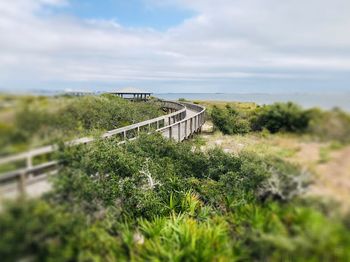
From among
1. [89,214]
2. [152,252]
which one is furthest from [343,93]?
[89,214]

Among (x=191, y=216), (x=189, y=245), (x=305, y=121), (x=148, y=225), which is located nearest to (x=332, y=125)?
(x=305, y=121)

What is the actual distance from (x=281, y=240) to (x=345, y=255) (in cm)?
71

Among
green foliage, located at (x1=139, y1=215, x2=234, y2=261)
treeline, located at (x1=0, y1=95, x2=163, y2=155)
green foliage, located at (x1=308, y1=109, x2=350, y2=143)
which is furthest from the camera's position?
green foliage, located at (x1=139, y1=215, x2=234, y2=261)

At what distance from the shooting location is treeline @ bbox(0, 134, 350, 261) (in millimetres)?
3879

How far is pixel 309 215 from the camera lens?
4.27 meters

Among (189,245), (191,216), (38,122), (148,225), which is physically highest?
(38,122)

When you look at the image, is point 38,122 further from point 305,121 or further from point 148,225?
point 148,225

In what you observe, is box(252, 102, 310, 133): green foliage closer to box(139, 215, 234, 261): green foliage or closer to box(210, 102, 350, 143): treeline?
box(210, 102, 350, 143): treeline

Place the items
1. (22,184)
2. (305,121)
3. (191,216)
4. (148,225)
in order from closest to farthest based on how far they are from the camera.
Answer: (22,184)
(305,121)
(148,225)
(191,216)

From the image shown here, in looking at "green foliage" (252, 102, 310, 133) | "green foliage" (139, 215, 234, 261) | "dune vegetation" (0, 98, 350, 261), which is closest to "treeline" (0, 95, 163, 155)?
"dune vegetation" (0, 98, 350, 261)

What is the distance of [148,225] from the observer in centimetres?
783

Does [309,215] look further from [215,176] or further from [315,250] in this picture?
[215,176]

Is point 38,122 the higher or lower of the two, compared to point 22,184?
higher

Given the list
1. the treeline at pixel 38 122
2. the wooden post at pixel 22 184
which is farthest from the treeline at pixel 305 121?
the wooden post at pixel 22 184
